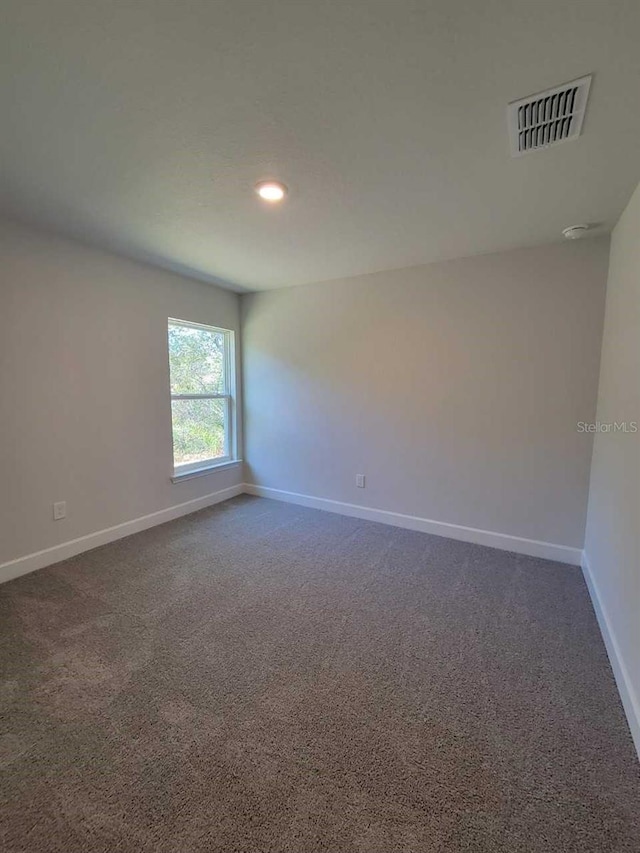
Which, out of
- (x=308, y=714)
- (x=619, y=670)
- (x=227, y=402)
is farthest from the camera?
(x=227, y=402)

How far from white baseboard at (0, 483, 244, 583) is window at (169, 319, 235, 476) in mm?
375

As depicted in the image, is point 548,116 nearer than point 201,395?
Yes

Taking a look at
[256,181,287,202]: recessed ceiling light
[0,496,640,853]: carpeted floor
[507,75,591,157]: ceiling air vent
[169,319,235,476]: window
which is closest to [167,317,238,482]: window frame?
[169,319,235,476]: window

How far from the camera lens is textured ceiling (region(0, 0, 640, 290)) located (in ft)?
3.46

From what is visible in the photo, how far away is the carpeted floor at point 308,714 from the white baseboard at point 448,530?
9.9 inches

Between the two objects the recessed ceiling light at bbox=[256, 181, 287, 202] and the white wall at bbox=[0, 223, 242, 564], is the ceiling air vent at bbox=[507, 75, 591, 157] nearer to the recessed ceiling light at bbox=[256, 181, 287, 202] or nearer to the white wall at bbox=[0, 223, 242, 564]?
the recessed ceiling light at bbox=[256, 181, 287, 202]

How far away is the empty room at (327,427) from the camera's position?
1139 millimetres

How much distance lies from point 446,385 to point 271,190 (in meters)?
2.02

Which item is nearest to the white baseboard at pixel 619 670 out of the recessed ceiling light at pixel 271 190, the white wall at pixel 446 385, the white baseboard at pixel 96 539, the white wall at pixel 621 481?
the white wall at pixel 621 481

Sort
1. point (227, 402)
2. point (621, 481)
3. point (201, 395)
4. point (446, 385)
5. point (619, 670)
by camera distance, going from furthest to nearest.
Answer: point (227, 402)
point (201, 395)
point (446, 385)
point (621, 481)
point (619, 670)

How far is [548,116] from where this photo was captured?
1.40 m

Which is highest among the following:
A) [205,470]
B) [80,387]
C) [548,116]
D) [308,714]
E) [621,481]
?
[548,116]

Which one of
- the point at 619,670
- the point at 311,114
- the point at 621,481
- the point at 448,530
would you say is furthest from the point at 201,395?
the point at 619,670

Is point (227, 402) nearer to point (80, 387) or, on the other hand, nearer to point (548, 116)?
point (80, 387)
